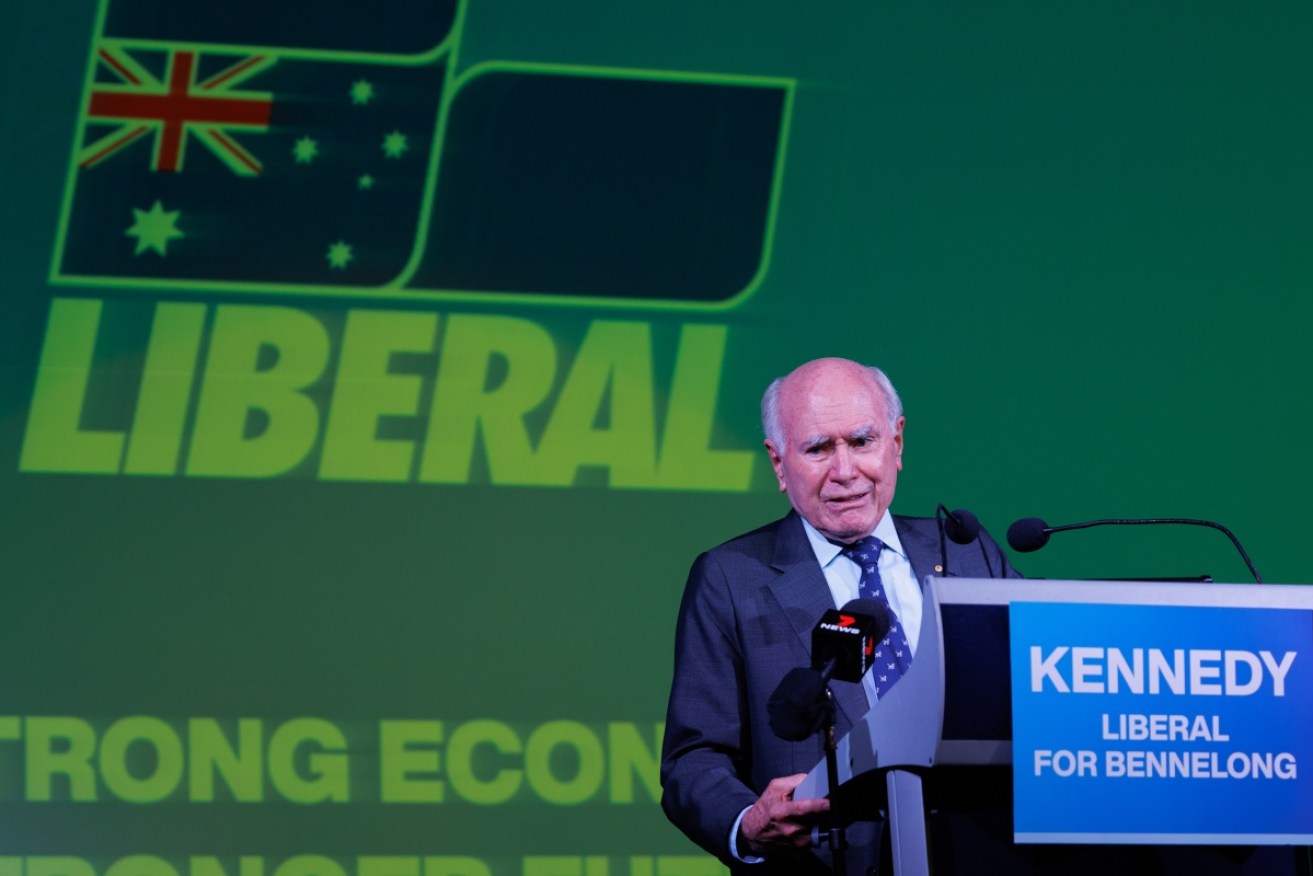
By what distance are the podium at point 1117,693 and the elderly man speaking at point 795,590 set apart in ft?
1.87

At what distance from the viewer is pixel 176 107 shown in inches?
161

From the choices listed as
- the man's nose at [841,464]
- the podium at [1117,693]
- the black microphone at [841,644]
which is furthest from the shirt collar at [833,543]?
the podium at [1117,693]

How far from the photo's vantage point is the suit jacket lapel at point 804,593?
2.51 metres

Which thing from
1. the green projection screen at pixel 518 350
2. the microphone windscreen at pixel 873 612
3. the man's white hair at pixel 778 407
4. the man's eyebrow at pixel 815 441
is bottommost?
the microphone windscreen at pixel 873 612

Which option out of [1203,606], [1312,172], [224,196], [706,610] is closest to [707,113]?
[224,196]

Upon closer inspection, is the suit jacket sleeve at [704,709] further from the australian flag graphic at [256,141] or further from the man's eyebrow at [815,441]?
the australian flag graphic at [256,141]

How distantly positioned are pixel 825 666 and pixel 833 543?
0.74m

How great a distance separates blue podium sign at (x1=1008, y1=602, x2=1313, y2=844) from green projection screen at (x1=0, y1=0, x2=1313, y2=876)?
7.43 feet

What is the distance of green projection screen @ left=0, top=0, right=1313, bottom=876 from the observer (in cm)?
393

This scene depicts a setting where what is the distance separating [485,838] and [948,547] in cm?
169

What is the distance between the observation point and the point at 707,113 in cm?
424

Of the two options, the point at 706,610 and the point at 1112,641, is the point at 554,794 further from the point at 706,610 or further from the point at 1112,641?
the point at 1112,641

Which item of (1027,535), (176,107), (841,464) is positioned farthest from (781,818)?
(176,107)

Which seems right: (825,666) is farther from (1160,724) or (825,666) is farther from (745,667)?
(745,667)
